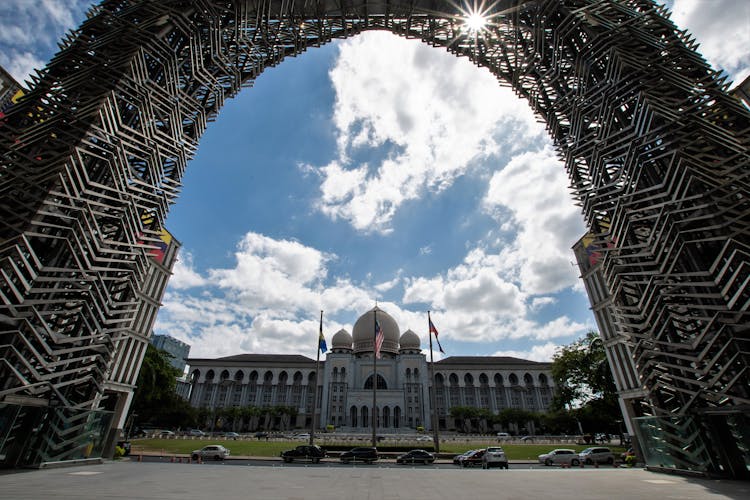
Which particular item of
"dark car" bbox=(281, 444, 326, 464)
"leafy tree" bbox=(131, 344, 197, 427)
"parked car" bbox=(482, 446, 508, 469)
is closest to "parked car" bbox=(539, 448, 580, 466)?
"parked car" bbox=(482, 446, 508, 469)

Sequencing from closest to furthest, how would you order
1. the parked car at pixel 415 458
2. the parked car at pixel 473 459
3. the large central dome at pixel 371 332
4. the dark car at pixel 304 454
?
1. the parked car at pixel 473 459
2. the parked car at pixel 415 458
3. the dark car at pixel 304 454
4. the large central dome at pixel 371 332

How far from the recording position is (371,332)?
91.6 m

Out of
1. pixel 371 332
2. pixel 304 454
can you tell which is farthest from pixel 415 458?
pixel 371 332

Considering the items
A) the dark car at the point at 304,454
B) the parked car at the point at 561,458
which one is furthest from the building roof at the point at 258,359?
the parked car at the point at 561,458

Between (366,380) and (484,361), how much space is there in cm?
3687

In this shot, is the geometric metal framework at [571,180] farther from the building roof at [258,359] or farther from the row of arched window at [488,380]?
the row of arched window at [488,380]

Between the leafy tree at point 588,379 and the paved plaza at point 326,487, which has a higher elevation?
the leafy tree at point 588,379

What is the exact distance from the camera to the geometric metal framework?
1588 cm

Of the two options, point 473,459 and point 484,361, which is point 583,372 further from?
point 484,361

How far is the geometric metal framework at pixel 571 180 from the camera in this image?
52.1 ft

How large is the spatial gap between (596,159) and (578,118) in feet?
11.3

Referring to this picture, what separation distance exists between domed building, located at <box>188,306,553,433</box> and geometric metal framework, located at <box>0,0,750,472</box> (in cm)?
7267

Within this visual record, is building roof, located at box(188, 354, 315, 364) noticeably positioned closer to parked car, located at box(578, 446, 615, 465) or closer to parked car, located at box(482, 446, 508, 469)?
parked car, located at box(482, 446, 508, 469)

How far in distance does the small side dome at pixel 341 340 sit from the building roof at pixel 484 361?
87.8 feet
